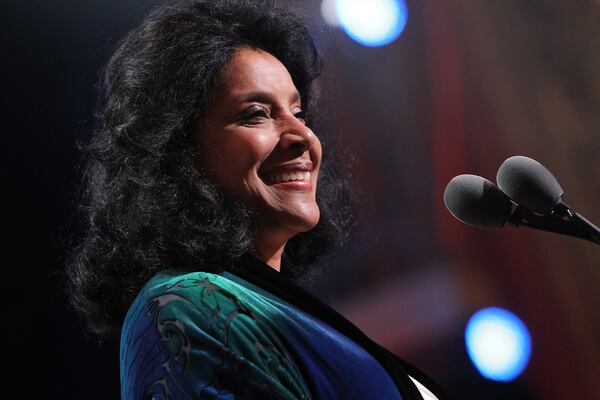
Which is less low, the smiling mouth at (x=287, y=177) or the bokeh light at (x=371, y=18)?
the bokeh light at (x=371, y=18)

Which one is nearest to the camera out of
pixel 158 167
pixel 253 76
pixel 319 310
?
pixel 319 310

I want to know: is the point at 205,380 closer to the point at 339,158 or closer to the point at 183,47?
the point at 183,47

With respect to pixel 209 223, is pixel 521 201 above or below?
above

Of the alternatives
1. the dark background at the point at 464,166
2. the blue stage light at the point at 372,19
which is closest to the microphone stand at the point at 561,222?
the dark background at the point at 464,166

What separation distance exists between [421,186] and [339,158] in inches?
15.1

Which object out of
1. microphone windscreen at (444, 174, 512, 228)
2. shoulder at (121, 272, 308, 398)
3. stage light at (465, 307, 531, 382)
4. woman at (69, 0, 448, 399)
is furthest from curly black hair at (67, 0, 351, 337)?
stage light at (465, 307, 531, 382)

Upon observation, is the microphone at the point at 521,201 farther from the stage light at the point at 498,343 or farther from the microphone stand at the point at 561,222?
the stage light at the point at 498,343

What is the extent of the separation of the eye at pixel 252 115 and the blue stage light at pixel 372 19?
969 mm

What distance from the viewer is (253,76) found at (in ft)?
4.45

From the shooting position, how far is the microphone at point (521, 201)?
906 mm

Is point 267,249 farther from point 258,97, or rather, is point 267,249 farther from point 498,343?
point 498,343

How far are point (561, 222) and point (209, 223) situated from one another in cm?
56

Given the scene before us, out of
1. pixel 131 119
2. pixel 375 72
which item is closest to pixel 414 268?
pixel 375 72

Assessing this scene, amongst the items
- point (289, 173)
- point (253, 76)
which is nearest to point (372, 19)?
point (253, 76)
